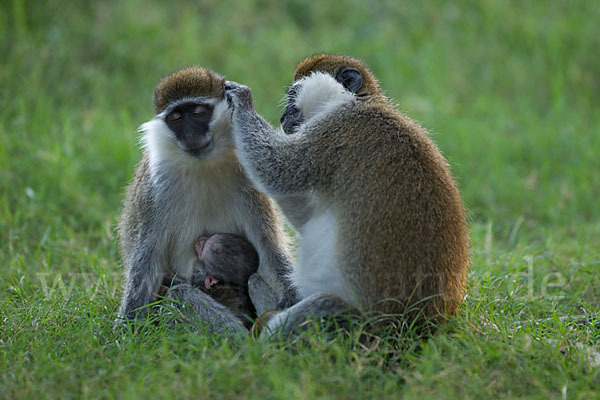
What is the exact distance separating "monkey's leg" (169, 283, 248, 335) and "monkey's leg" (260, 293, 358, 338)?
11.8 inches

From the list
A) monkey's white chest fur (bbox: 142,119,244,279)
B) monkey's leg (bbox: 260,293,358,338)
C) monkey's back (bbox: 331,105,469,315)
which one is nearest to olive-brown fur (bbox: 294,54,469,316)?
monkey's back (bbox: 331,105,469,315)

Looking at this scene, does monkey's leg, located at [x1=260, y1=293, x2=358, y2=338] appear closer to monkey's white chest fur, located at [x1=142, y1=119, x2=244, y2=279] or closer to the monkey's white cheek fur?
monkey's white chest fur, located at [x1=142, y1=119, x2=244, y2=279]

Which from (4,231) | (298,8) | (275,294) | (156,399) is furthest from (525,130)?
(156,399)

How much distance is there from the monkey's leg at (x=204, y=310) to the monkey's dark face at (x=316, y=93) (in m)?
1.18

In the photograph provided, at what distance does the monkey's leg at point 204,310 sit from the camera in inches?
173

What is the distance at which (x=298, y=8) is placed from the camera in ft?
37.3

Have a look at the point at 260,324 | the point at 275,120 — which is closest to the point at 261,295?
the point at 260,324

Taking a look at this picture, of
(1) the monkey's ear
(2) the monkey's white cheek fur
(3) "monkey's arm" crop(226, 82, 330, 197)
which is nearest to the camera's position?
(3) "monkey's arm" crop(226, 82, 330, 197)

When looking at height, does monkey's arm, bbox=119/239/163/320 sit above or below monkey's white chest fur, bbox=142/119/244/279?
below

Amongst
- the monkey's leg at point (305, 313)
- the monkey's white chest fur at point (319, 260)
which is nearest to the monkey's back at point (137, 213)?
the monkey's white chest fur at point (319, 260)

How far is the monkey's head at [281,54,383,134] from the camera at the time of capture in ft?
15.3

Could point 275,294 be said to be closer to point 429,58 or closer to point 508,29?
point 429,58

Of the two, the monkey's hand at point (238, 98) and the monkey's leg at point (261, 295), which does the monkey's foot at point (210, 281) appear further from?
the monkey's hand at point (238, 98)

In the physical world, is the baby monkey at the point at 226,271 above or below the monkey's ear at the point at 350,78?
below
